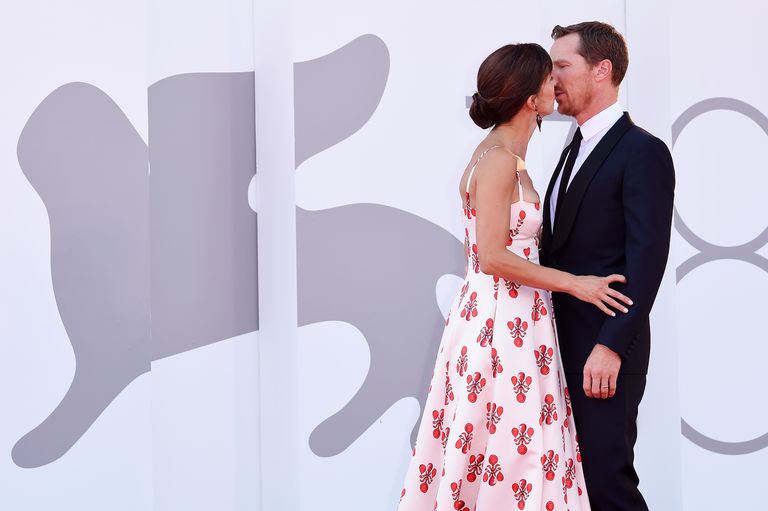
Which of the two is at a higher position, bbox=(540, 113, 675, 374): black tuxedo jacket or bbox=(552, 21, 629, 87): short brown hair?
bbox=(552, 21, 629, 87): short brown hair

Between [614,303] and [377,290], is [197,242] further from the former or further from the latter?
[614,303]

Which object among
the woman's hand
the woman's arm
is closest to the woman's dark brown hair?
the woman's arm

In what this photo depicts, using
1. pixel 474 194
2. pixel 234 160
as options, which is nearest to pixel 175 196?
pixel 234 160

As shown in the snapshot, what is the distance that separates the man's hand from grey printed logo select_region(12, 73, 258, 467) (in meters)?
1.61

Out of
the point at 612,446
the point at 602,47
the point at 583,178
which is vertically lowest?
the point at 612,446

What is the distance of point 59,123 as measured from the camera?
3.10m

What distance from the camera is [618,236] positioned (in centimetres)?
239

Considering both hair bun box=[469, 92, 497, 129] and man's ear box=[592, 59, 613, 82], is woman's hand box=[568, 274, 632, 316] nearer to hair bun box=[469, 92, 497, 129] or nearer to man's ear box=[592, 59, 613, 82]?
hair bun box=[469, 92, 497, 129]

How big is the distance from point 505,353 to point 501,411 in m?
0.15

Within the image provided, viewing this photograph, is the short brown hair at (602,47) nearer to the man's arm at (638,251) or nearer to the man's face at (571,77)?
the man's face at (571,77)

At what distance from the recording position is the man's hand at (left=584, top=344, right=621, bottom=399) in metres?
2.32

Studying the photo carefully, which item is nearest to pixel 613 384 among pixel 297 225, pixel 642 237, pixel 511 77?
pixel 642 237

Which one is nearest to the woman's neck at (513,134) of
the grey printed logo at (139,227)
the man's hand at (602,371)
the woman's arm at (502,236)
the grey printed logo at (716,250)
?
the woman's arm at (502,236)

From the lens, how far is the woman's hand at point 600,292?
231 centimetres
